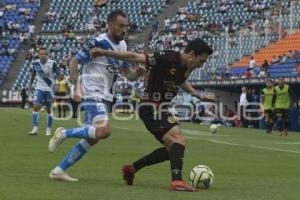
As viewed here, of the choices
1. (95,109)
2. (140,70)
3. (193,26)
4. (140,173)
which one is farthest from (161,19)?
(140,70)

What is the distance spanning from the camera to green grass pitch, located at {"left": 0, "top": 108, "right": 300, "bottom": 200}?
903 centimetres

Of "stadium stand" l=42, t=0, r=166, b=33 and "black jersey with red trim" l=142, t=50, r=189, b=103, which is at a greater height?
"stadium stand" l=42, t=0, r=166, b=33

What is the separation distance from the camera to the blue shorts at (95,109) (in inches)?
421

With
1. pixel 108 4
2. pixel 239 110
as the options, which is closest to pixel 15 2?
pixel 108 4

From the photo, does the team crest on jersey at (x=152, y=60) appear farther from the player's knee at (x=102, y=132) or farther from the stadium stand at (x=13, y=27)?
the stadium stand at (x=13, y=27)

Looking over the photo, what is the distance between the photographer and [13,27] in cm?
6362

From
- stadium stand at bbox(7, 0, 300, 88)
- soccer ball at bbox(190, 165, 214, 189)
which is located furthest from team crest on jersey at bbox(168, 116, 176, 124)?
stadium stand at bbox(7, 0, 300, 88)

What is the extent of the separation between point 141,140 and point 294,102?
14.6 m

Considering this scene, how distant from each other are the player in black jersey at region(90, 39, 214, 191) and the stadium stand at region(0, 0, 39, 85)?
166ft

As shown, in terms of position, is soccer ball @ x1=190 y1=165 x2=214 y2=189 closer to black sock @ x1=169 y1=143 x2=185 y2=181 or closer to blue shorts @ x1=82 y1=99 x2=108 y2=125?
black sock @ x1=169 y1=143 x2=185 y2=181

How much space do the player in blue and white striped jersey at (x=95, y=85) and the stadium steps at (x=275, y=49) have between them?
2837 centimetres

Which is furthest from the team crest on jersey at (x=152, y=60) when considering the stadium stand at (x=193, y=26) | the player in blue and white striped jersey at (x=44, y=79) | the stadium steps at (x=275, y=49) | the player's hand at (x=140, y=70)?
the stadium steps at (x=275, y=49)

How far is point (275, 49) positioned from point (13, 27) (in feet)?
96.4

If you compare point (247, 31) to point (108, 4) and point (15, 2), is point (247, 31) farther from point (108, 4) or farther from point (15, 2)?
point (15, 2)
